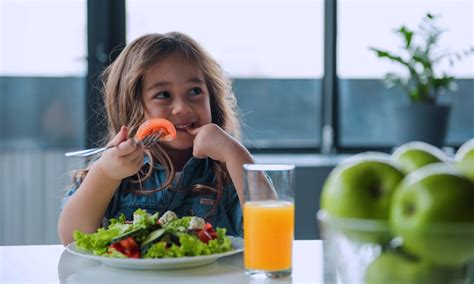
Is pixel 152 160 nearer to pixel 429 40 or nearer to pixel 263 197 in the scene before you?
pixel 263 197

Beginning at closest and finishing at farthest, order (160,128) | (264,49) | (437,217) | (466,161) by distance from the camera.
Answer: (437,217) → (466,161) → (160,128) → (264,49)

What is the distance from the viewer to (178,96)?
164cm

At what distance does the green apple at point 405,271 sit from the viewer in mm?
643

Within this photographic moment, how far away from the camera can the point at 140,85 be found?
5.65 feet

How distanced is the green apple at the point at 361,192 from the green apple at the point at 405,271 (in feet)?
0.09

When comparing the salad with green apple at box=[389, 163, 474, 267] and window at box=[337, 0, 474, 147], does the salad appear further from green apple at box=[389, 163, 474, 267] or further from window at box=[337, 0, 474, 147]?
window at box=[337, 0, 474, 147]

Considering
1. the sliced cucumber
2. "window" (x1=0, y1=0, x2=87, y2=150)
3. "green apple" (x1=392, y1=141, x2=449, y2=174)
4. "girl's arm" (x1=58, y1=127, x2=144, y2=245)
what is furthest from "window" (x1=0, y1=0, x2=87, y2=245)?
"green apple" (x1=392, y1=141, x2=449, y2=174)

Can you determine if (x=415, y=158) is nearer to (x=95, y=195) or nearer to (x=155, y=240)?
(x=155, y=240)

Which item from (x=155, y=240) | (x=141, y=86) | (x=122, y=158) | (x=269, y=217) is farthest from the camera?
(x=141, y=86)

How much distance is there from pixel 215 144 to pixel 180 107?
0.57ft

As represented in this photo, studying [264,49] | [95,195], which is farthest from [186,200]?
[264,49]

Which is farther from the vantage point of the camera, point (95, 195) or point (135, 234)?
point (95, 195)

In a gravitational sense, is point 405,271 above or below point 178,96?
below

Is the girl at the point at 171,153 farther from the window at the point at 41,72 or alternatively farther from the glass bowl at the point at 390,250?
the window at the point at 41,72
